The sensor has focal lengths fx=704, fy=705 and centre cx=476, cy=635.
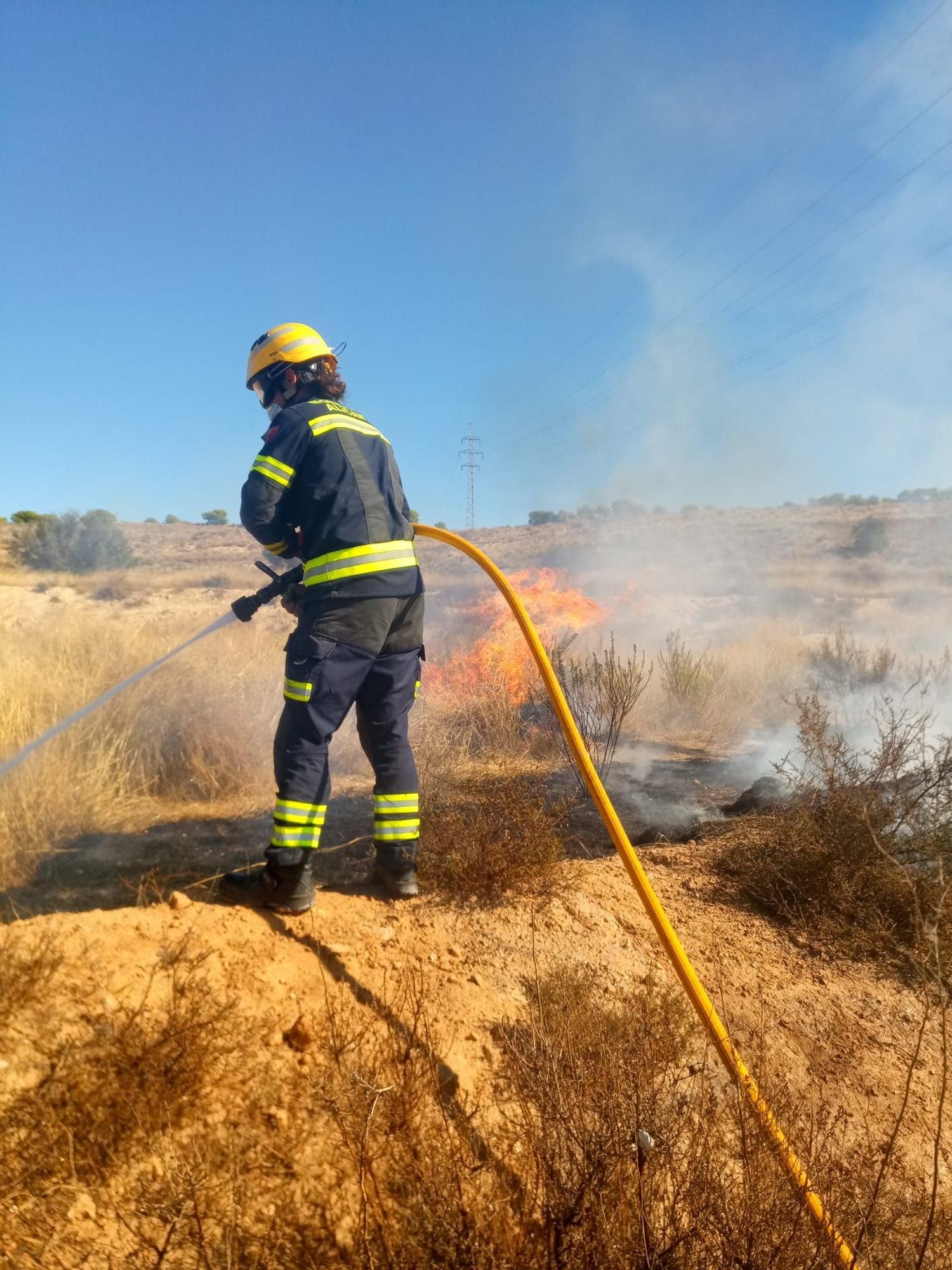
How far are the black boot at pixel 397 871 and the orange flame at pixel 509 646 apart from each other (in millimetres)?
3703

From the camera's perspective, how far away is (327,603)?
296 cm

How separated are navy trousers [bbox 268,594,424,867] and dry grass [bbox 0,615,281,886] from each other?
1765 millimetres

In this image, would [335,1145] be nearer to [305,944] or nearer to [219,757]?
[305,944]

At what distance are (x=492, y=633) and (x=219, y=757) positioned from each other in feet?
15.2

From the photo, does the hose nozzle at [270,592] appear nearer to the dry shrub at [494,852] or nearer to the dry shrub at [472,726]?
the dry shrub at [494,852]

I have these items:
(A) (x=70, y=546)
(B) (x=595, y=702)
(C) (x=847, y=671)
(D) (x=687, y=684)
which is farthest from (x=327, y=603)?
(A) (x=70, y=546)

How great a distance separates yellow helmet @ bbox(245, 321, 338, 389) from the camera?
10.7 feet

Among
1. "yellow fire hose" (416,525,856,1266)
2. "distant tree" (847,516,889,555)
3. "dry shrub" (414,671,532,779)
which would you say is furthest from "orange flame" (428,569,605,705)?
"distant tree" (847,516,889,555)

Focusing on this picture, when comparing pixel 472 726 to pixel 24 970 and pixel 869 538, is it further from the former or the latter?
pixel 869 538

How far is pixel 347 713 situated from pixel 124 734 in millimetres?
2474

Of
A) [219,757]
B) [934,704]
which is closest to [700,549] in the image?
[934,704]

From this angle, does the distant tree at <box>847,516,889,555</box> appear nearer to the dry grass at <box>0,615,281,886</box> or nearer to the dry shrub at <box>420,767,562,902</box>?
the dry grass at <box>0,615,281,886</box>

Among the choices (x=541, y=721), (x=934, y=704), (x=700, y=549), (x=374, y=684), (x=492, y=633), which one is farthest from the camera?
(x=700, y=549)

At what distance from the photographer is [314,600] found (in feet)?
9.84
